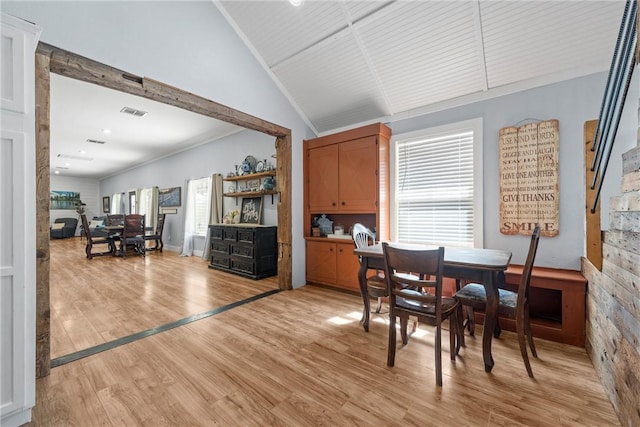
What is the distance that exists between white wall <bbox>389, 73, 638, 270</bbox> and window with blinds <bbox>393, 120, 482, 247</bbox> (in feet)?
0.43

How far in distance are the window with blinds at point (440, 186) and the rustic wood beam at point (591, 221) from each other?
0.86 metres

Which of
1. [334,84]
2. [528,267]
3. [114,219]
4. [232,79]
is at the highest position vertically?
[334,84]

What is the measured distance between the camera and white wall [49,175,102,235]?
11281 millimetres

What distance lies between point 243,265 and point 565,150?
456 centimetres

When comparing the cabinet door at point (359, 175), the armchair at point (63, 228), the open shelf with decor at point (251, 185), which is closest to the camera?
the cabinet door at point (359, 175)

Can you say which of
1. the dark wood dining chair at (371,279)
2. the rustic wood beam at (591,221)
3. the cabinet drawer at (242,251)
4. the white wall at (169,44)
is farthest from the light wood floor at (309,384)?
the white wall at (169,44)

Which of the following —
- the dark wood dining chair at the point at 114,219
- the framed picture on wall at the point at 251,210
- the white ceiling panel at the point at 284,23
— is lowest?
the dark wood dining chair at the point at 114,219

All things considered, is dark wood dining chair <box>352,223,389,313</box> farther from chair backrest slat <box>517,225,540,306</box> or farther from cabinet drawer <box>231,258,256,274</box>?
cabinet drawer <box>231,258,256,274</box>

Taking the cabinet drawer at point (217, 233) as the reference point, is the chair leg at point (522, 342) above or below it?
below

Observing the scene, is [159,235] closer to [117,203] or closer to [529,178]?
[117,203]

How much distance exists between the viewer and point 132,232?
650 centimetres

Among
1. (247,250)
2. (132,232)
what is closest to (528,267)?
(247,250)

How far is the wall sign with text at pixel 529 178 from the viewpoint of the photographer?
256 cm

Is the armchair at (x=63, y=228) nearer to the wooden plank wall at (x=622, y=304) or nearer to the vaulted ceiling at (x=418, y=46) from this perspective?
the vaulted ceiling at (x=418, y=46)
